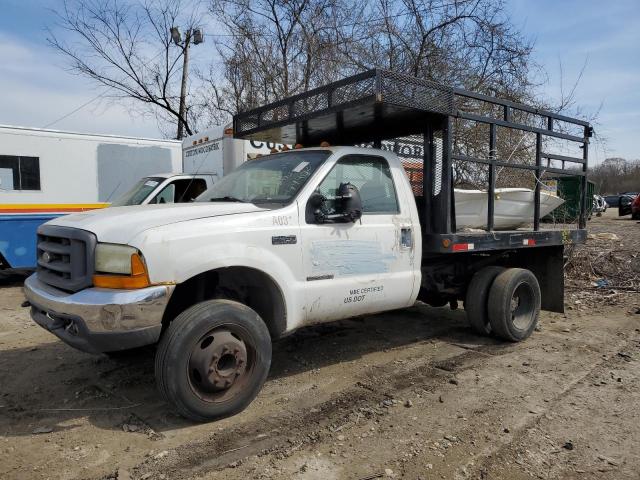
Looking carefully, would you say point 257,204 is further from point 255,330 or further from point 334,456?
point 334,456

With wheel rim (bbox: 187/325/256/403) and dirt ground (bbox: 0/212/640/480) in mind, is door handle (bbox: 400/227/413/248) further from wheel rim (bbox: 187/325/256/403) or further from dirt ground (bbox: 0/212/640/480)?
wheel rim (bbox: 187/325/256/403)

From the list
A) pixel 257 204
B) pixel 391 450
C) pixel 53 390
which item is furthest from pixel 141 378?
pixel 391 450

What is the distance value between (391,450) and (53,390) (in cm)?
284

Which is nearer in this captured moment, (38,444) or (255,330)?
(38,444)

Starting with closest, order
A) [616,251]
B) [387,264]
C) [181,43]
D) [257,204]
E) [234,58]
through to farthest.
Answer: [257,204] → [387,264] → [616,251] → [234,58] → [181,43]

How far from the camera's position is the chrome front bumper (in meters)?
3.22

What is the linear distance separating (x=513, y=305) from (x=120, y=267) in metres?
4.33

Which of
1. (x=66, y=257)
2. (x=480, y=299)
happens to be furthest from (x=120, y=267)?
(x=480, y=299)

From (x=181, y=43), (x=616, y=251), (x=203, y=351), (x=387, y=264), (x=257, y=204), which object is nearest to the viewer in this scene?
(x=203, y=351)

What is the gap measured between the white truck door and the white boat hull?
1.02 m

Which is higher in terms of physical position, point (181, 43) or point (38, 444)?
point (181, 43)

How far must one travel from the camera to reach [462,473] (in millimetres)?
2959

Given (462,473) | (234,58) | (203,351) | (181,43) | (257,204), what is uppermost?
(181,43)

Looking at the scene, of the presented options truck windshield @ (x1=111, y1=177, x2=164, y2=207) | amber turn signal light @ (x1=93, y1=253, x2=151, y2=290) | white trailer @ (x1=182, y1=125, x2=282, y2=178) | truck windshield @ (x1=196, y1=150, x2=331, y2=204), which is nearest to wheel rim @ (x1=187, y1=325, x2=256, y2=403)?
amber turn signal light @ (x1=93, y1=253, x2=151, y2=290)
